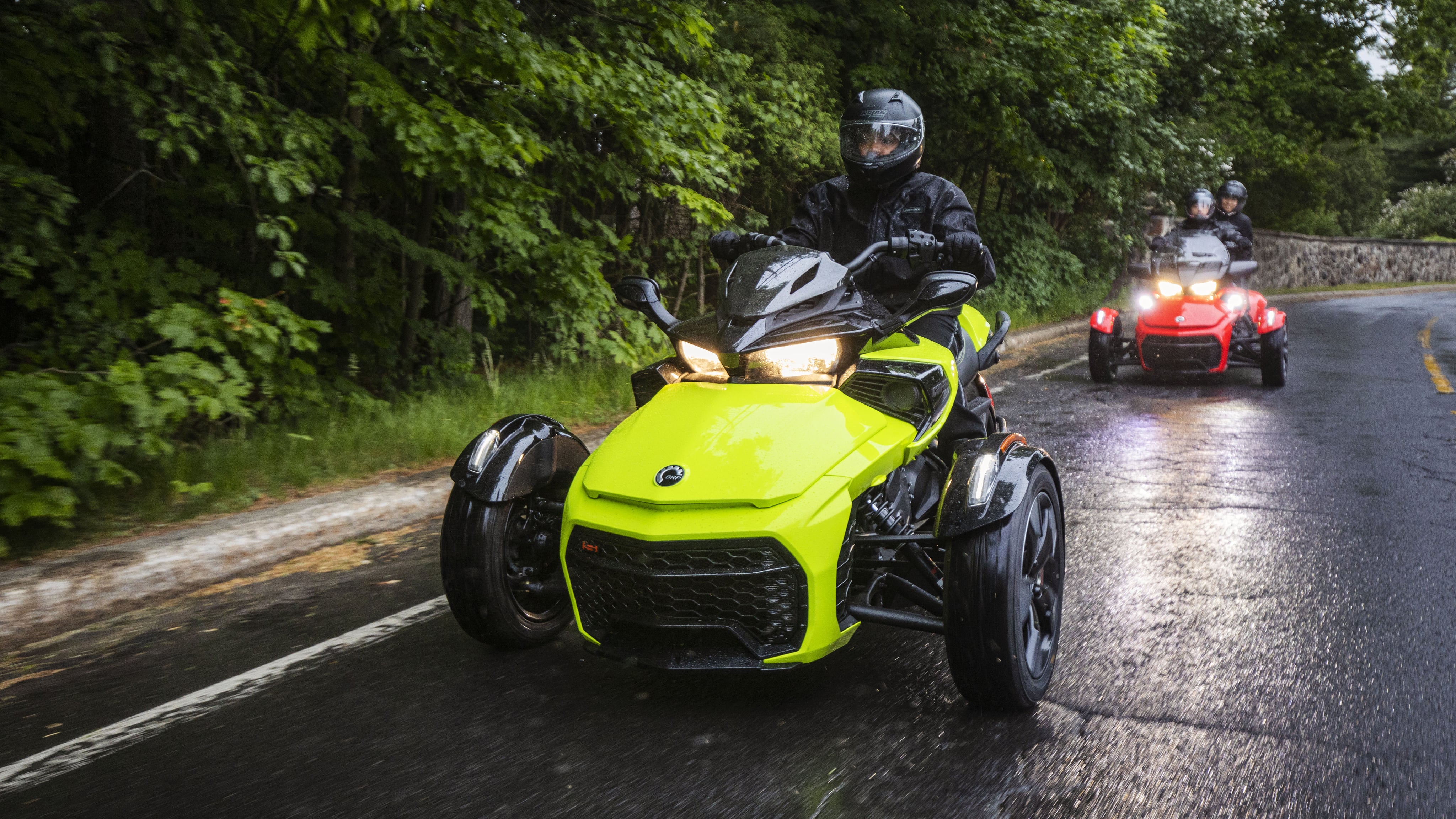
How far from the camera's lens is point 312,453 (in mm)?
6621

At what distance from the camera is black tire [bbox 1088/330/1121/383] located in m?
11.1

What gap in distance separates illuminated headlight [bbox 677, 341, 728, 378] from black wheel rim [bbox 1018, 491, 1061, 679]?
1.13 metres

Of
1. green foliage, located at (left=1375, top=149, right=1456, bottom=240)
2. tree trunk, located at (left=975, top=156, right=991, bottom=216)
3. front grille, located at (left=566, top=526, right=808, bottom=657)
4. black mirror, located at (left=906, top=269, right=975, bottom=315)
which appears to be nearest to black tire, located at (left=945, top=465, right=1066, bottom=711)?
front grille, located at (left=566, top=526, right=808, bottom=657)

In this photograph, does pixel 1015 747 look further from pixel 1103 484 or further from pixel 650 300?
pixel 1103 484

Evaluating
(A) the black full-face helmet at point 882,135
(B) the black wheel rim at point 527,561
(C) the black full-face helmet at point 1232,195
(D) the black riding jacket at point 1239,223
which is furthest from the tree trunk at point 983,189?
(B) the black wheel rim at point 527,561

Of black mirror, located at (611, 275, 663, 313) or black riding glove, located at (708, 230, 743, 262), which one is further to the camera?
black riding glove, located at (708, 230, 743, 262)

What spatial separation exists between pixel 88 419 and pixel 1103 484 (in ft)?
18.2

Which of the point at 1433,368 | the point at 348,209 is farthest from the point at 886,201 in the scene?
the point at 1433,368

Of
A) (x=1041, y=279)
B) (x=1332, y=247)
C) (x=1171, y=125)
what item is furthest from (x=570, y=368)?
(x=1332, y=247)

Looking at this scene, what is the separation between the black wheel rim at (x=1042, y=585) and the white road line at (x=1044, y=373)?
24.4ft

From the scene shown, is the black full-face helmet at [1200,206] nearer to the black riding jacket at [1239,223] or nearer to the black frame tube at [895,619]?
the black riding jacket at [1239,223]

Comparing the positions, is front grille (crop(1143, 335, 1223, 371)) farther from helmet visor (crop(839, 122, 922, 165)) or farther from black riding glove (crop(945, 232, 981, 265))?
black riding glove (crop(945, 232, 981, 265))

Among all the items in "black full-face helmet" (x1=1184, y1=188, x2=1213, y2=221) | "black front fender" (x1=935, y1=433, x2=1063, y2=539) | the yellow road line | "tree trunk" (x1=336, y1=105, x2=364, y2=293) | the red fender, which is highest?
"tree trunk" (x1=336, y1=105, x2=364, y2=293)

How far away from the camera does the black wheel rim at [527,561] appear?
3.74m
